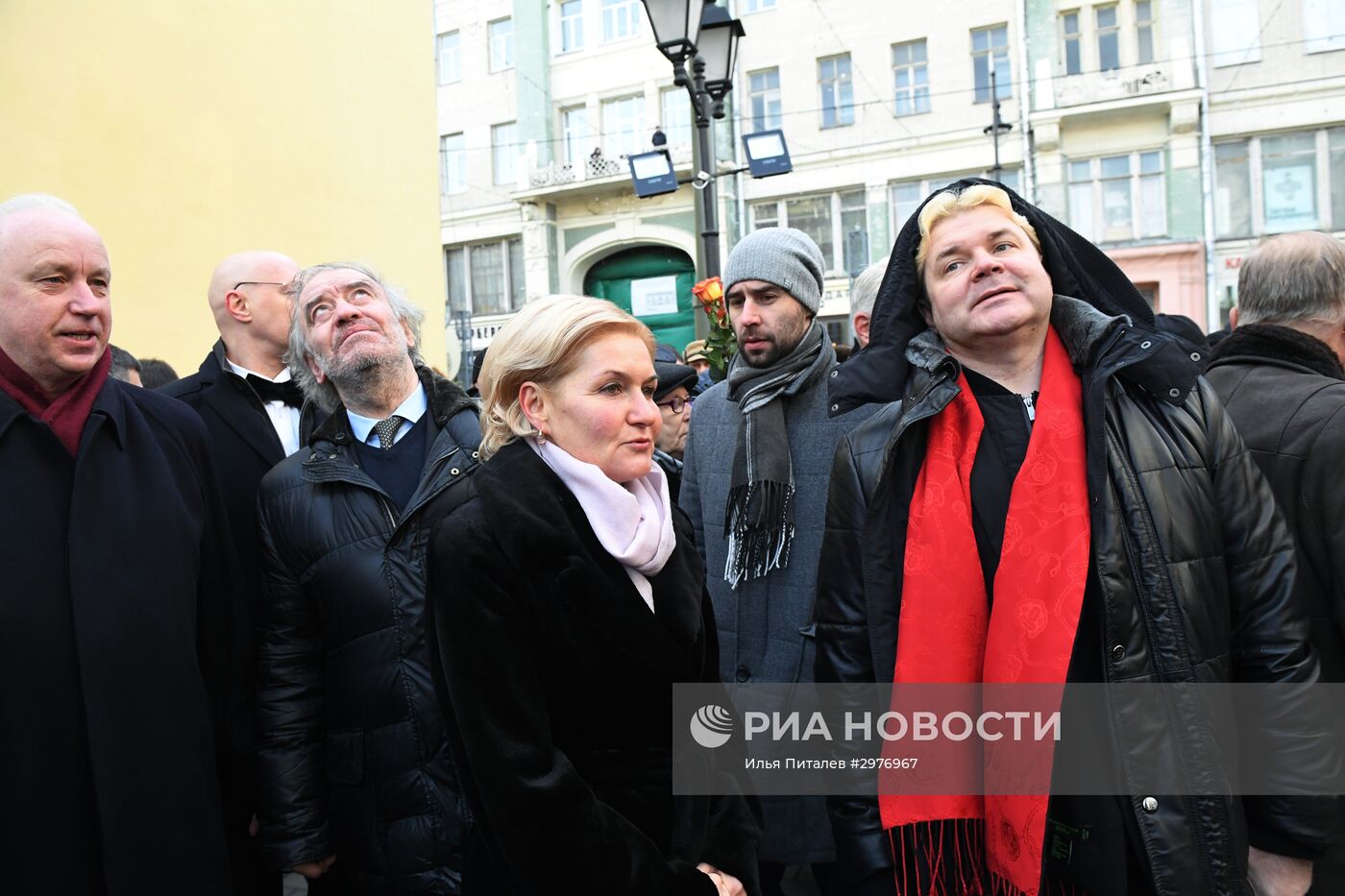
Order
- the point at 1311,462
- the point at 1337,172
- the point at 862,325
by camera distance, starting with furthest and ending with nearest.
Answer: the point at 1337,172
the point at 862,325
the point at 1311,462

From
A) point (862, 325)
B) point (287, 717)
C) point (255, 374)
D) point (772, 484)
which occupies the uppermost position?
point (862, 325)

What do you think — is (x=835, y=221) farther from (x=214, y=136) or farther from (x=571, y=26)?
(x=214, y=136)

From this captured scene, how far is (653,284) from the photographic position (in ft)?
84.0

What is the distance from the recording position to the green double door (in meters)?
24.5

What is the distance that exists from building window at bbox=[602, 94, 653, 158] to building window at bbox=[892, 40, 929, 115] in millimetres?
6840

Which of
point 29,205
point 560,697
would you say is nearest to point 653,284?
point 29,205

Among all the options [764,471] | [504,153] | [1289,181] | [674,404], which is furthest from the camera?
[504,153]

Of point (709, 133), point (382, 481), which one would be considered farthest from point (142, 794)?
point (709, 133)

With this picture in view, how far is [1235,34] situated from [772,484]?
22849 mm

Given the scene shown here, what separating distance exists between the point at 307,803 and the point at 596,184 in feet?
77.7

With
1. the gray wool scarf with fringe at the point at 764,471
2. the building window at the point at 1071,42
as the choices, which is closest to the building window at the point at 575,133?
the building window at the point at 1071,42

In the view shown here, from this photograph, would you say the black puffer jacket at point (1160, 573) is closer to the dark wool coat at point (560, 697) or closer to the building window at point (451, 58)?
the dark wool coat at point (560, 697)

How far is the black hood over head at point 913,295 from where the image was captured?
7.08 ft

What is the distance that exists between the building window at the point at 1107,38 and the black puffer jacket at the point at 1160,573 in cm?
2252
